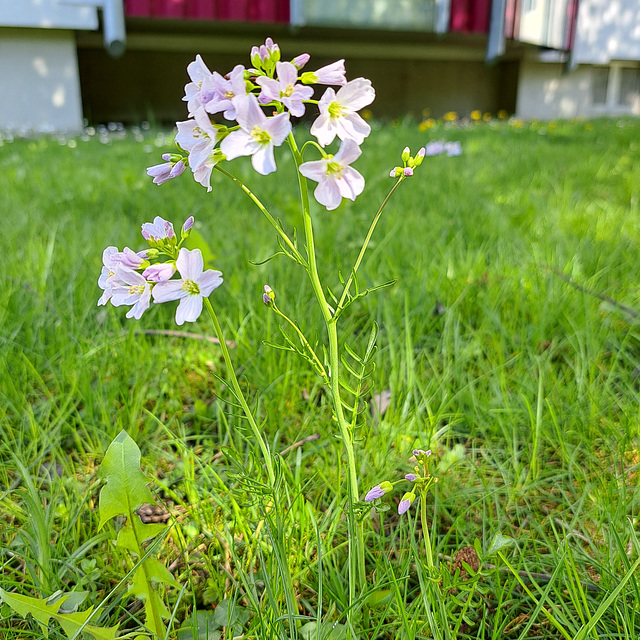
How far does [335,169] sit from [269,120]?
10cm

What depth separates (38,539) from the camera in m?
0.90

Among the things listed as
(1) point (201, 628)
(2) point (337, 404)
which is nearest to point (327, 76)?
(2) point (337, 404)

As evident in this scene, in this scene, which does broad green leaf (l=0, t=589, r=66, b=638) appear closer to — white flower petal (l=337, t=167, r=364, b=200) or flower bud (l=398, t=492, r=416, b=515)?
flower bud (l=398, t=492, r=416, b=515)

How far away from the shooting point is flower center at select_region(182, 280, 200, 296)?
2.19ft

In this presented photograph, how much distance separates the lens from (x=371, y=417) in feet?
4.30

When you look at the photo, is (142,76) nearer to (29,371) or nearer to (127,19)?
(127,19)

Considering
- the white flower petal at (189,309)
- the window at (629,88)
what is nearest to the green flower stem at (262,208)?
the white flower petal at (189,309)

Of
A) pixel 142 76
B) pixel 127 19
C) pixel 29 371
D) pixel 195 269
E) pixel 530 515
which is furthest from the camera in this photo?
pixel 142 76

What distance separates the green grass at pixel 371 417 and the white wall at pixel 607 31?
1170 centimetres

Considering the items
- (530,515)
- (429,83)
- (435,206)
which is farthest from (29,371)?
(429,83)

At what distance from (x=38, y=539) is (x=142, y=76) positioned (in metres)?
11.7

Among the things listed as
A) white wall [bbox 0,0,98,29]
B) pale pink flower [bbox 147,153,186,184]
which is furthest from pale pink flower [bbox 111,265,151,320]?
white wall [bbox 0,0,98,29]

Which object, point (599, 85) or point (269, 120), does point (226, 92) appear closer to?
point (269, 120)

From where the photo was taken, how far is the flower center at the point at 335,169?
64cm
